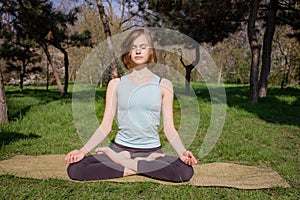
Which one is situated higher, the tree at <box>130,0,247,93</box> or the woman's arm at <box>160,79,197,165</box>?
the tree at <box>130,0,247,93</box>

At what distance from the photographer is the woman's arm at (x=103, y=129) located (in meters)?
2.06

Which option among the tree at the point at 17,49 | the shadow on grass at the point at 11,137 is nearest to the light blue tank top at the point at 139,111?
the shadow on grass at the point at 11,137

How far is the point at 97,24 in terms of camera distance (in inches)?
534

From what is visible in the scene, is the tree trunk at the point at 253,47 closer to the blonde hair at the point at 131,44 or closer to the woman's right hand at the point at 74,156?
the blonde hair at the point at 131,44

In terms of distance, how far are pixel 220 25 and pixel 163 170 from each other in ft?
25.2

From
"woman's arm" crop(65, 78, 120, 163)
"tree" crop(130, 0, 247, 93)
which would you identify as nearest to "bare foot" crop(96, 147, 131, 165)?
"woman's arm" crop(65, 78, 120, 163)

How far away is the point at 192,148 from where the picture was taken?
348cm

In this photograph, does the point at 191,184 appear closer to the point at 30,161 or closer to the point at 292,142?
the point at 30,161

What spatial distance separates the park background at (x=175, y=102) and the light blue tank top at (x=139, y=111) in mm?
353

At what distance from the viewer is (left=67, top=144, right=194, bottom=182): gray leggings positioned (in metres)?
2.16

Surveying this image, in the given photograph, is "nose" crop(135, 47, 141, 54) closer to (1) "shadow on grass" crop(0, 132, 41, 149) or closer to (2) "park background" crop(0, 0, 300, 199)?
(2) "park background" crop(0, 0, 300, 199)

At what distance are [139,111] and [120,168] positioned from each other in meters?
0.53

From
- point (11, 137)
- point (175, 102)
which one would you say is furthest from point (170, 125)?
point (175, 102)

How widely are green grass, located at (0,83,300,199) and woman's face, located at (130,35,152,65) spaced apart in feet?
2.94
